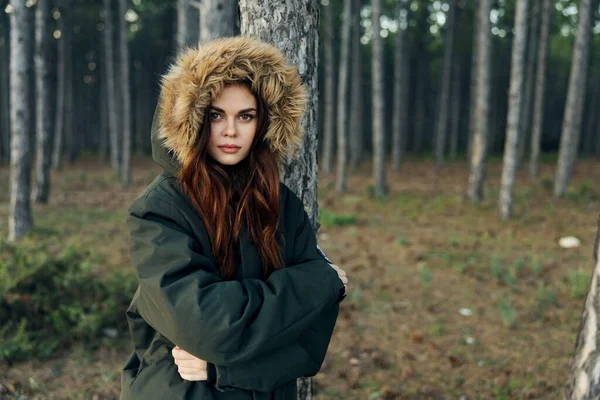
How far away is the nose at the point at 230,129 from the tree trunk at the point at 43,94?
11.9 metres

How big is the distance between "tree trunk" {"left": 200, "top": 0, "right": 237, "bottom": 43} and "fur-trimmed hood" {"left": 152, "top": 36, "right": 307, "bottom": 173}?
5881 mm

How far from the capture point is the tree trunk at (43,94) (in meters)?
12.0

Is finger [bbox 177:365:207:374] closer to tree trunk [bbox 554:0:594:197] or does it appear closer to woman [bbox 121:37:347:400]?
woman [bbox 121:37:347:400]

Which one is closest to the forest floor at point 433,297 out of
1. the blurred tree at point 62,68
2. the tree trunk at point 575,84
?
the tree trunk at point 575,84

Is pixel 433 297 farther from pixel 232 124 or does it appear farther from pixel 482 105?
pixel 482 105

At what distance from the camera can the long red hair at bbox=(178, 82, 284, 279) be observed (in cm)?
203

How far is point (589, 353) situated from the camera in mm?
2451

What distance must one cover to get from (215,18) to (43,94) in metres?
6.90

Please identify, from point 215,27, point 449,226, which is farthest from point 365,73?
point 215,27

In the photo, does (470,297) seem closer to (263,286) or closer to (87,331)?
(87,331)

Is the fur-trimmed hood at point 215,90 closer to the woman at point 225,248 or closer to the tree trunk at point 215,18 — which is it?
the woman at point 225,248

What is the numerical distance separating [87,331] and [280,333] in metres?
3.92

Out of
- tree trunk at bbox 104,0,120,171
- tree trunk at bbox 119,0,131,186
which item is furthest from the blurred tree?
tree trunk at bbox 119,0,131,186

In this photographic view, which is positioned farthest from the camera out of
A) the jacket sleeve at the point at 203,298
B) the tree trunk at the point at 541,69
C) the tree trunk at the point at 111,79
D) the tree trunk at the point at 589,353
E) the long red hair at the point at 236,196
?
the tree trunk at the point at 111,79
